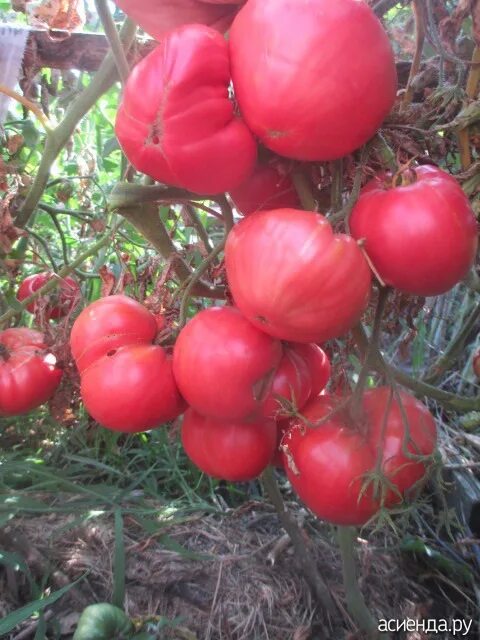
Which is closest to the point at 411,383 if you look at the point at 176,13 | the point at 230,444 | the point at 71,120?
the point at 230,444

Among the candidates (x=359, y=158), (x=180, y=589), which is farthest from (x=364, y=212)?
(x=180, y=589)

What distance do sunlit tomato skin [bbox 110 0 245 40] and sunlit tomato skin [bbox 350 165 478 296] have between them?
0.24 metres

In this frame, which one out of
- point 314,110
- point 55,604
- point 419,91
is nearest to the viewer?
point 314,110

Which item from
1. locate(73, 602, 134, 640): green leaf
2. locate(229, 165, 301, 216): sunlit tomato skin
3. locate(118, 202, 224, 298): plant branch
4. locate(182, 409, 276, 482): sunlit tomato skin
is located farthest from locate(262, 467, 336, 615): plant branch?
locate(229, 165, 301, 216): sunlit tomato skin

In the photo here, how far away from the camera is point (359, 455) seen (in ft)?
2.06

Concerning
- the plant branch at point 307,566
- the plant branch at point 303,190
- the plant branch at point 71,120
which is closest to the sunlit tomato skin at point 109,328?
the plant branch at point 303,190

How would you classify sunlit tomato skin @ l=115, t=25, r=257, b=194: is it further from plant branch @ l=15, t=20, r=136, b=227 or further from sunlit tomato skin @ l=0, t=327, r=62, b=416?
sunlit tomato skin @ l=0, t=327, r=62, b=416

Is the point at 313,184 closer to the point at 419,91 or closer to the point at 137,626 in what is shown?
the point at 419,91

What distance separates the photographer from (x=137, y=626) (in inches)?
41.4

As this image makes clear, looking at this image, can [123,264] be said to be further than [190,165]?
Yes

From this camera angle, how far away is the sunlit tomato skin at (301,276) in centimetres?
48

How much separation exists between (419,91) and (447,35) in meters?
0.07

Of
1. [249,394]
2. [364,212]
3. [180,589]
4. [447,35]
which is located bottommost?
[180,589]

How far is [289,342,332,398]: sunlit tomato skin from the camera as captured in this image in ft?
2.15
